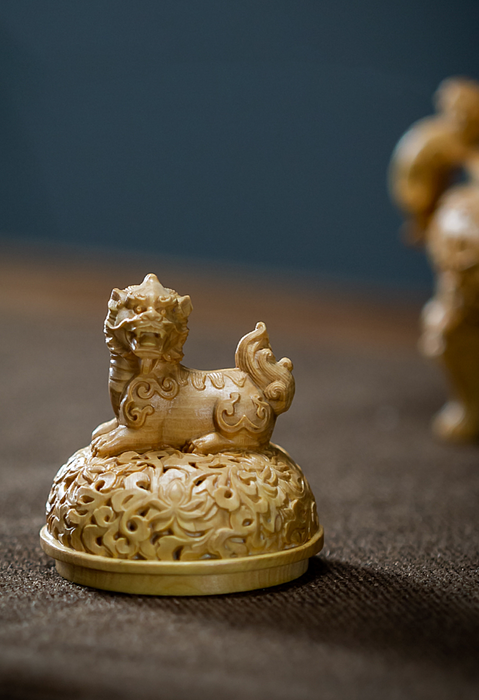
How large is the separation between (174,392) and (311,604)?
0.37 m

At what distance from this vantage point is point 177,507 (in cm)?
121

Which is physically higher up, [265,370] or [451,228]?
[451,228]

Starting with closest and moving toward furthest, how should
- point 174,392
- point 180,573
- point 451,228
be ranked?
1. point 180,573
2. point 174,392
3. point 451,228

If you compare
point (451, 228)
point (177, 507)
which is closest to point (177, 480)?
point (177, 507)

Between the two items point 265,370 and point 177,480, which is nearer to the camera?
point 177,480

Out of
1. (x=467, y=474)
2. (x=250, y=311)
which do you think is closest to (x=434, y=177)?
(x=467, y=474)

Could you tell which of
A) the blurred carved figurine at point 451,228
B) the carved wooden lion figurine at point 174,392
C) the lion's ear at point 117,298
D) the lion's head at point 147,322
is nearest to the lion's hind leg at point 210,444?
the carved wooden lion figurine at point 174,392

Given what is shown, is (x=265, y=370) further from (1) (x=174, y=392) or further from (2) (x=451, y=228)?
Result: (2) (x=451, y=228)

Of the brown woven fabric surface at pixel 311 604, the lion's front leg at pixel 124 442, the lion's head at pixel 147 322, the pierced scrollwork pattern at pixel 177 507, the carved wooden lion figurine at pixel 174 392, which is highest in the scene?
the lion's head at pixel 147 322

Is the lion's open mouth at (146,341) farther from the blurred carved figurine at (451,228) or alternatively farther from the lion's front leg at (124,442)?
the blurred carved figurine at (451,228)

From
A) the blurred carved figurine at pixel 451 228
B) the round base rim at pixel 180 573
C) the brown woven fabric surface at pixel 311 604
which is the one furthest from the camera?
the blurred carved figurine at pixel 451 228

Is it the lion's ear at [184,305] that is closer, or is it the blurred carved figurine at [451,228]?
the lion's ear at [184,305]

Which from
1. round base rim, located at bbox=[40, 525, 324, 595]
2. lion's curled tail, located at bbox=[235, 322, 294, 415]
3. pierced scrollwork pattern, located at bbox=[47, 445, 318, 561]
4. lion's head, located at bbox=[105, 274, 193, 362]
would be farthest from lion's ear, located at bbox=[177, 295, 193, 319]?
round base rim, located at bbox=[40, 525, 324, 595]

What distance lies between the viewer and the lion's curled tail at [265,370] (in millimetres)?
1321
